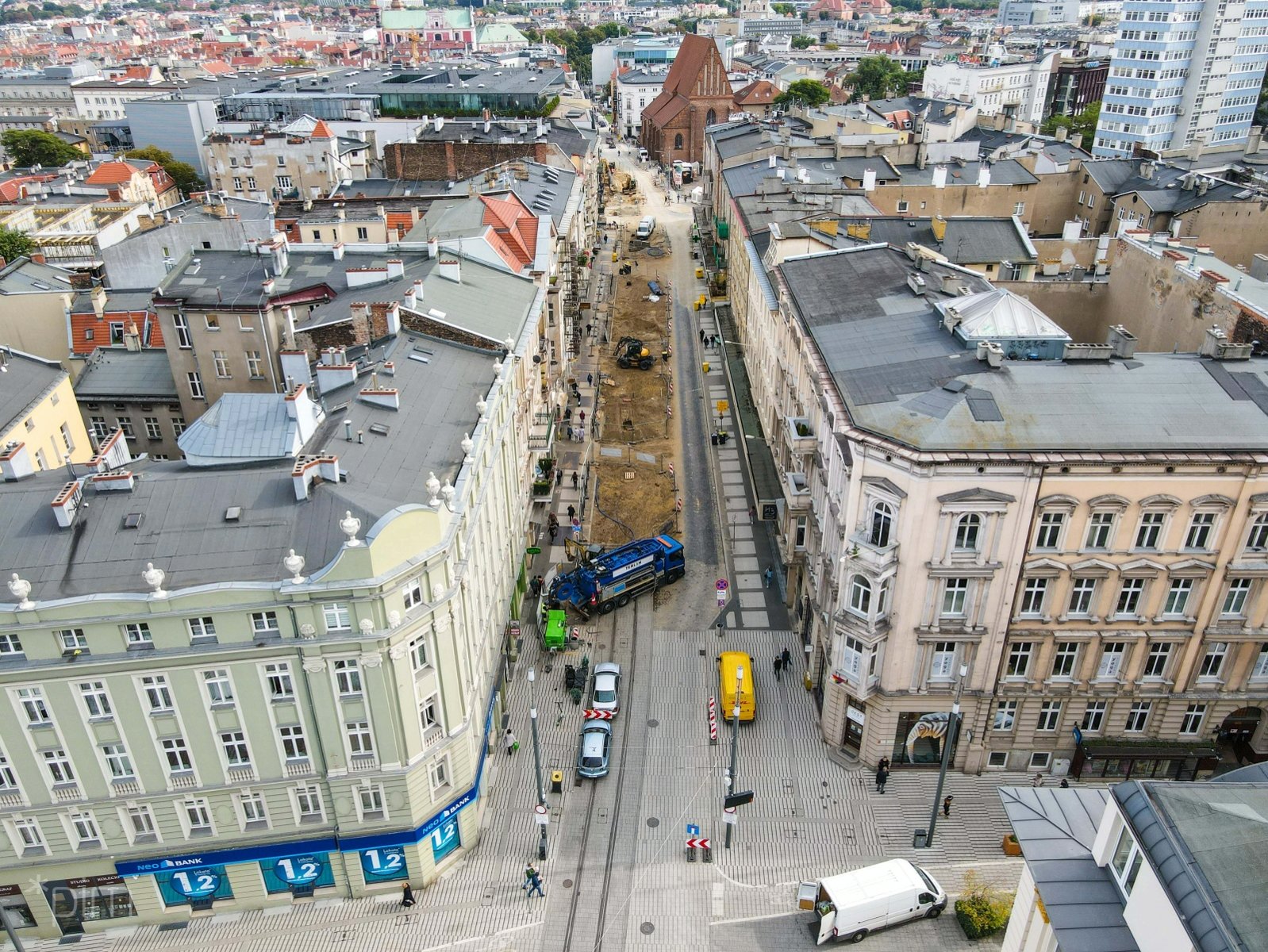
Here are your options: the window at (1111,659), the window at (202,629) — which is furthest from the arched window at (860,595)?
the window at (202,629)

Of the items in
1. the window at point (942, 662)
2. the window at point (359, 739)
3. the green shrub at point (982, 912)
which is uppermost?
the window at point (359, 739)

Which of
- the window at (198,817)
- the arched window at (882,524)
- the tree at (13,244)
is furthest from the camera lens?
the tree at (13,244)

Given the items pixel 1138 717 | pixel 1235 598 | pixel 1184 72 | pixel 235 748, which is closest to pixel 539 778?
pixel 235 748

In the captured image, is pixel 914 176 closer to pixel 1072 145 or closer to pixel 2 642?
pixel 1072 145

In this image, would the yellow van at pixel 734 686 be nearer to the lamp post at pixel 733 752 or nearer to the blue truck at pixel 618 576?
the lamp post at pixel 733 752

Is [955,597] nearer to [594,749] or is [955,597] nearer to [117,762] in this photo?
[594,749]

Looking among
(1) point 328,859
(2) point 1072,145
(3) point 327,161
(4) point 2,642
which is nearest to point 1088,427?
(1) point 328,859

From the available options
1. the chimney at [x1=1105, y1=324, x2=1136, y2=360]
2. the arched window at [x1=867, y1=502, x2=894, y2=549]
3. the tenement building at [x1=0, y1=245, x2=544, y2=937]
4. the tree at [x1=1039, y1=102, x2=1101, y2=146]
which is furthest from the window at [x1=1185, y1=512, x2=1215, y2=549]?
the tree at [x1=1039, y1=102, x2=1101, y2=146]
